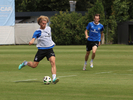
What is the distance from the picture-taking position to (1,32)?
42.3 metres

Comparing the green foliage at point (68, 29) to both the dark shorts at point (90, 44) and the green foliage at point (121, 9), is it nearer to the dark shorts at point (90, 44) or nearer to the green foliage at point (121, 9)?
the green foliage at point (121, 9)

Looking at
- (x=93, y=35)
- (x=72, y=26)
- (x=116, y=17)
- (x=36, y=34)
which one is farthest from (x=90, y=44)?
(x=116, y=17)

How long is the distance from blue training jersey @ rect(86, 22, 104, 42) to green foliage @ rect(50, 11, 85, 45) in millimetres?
27154

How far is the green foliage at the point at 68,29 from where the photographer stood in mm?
41819

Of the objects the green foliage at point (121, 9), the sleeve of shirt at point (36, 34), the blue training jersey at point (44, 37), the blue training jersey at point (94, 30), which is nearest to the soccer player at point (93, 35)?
the blue training jersey at point (94, 30)

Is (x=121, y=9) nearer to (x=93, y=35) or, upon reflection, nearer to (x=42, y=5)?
(x=42, y=5)

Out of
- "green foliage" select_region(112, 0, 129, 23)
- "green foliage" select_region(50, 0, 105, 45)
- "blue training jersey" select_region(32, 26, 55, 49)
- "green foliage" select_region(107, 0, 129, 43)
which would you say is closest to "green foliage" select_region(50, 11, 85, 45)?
"green foliage" select_region(50, 0, 105, 45)

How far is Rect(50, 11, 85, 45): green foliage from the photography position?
41819 mm

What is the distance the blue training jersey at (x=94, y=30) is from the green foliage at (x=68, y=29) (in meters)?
27.2

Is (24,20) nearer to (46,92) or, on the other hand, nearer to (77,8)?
(77,8)

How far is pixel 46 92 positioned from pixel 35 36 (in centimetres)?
222

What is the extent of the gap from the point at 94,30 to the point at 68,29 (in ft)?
92.7

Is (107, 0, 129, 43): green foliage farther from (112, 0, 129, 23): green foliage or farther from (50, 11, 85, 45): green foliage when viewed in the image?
(50, 11, 85, 45): green foliage

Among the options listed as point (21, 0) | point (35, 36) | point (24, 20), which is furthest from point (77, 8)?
point (35, 36)
